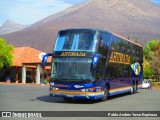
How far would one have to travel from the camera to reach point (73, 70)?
18.1 m

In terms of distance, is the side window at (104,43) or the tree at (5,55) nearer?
the side window at (104,43)

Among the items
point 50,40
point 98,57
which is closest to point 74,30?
point 98,57

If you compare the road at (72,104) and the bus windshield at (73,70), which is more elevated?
the bus windshield at (73,70)

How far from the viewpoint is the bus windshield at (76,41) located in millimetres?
18438

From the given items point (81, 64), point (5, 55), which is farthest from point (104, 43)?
point (5, 55)

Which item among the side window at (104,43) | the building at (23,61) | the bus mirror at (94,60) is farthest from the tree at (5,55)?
the bus mirror at (94,60)

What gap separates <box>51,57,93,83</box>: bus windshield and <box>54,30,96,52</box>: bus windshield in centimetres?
59

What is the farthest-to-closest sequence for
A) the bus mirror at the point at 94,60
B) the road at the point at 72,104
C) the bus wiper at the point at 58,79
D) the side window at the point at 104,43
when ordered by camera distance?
the side window at the point at 104,43, the bus wiper at the point at 58,79, the bus mirror at the point at 94,60, the road at the point at 72,104

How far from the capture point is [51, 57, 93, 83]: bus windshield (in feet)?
59.2

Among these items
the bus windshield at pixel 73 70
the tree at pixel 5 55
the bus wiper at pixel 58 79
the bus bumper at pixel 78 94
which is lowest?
the bus bumper at pixel 78 94

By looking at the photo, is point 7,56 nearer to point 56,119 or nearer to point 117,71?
point 117,71

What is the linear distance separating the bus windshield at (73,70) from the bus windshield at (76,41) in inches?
23.1

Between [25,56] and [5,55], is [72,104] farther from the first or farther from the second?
[25,56]

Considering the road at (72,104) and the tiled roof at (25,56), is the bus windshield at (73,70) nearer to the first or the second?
the road at (72,104)
